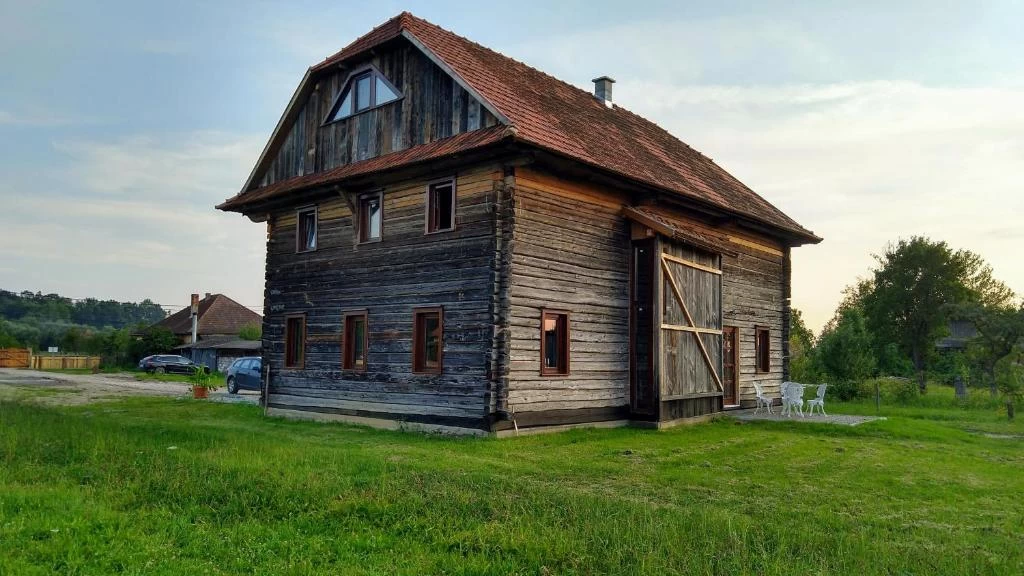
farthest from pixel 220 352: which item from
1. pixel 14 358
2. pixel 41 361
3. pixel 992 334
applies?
pixel 992 334

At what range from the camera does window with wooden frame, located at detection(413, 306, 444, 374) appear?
15469 millimetres

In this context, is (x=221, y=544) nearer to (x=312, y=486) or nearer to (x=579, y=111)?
(x=312, y=486)

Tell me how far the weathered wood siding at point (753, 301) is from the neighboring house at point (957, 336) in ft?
138

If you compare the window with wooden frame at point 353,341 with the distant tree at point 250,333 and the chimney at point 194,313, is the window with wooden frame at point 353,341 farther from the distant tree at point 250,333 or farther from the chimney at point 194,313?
the distant tree at point 250,333

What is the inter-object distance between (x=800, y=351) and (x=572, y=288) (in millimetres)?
30645

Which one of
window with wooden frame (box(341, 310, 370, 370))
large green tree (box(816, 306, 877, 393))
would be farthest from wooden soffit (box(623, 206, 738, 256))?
large green tree (box(816, 306, 877, 393))

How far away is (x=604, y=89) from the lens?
23.3 metres

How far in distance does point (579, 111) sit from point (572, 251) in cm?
532

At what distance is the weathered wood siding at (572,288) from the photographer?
1456 centimetres

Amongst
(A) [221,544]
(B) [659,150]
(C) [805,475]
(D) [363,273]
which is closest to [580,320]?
(D) [363,273]

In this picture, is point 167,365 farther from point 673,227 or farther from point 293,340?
point 673,227

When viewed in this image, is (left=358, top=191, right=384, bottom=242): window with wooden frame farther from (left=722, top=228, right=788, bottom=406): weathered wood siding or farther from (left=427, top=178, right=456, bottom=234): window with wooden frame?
(left=722, top=228, right=788, bottom=406): weathered wood siding

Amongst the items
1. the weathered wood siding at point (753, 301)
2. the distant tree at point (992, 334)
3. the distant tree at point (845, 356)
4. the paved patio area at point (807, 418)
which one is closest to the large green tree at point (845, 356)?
the distant tree at point (845, 356)

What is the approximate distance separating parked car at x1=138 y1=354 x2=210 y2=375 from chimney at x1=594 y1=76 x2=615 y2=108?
36.8 metres
